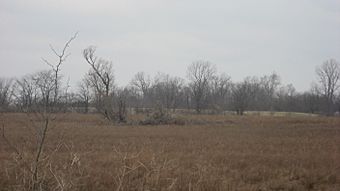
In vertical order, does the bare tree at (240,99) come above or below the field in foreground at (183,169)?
above

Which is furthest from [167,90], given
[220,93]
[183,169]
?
[183,169]

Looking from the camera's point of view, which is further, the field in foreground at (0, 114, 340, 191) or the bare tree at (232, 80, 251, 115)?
the bare tree at (232, 80, 251, 115)

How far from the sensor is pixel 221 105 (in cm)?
10275

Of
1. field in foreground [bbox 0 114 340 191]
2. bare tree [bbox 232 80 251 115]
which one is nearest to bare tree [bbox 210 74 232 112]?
bare tree [bbox 232 80 251 115]

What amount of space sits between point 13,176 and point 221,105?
9430 centimetres

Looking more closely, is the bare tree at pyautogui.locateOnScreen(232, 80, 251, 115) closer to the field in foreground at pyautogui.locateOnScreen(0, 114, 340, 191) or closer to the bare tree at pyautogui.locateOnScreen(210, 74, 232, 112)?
the bare tree at pyautogui.locateOnScreen(210, 74, 232, 112)

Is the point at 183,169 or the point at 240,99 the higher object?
the point at 240,99

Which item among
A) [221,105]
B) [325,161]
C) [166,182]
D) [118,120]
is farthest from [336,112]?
[166,182]

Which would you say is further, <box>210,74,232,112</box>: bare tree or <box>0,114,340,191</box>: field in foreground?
<box>210,74,232,112</box>: bare tree

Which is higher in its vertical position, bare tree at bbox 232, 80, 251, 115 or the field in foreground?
bare tree at bbox 232, 80, 251, 115

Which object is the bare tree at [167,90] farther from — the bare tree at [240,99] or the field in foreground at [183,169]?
the field in foreground at [183,169]

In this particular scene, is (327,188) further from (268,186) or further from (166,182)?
(166,182)

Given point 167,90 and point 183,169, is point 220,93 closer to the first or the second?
point 167,90

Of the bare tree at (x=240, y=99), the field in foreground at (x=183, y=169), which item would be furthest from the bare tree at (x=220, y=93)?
the field in foreground at (x=183, y=169)
